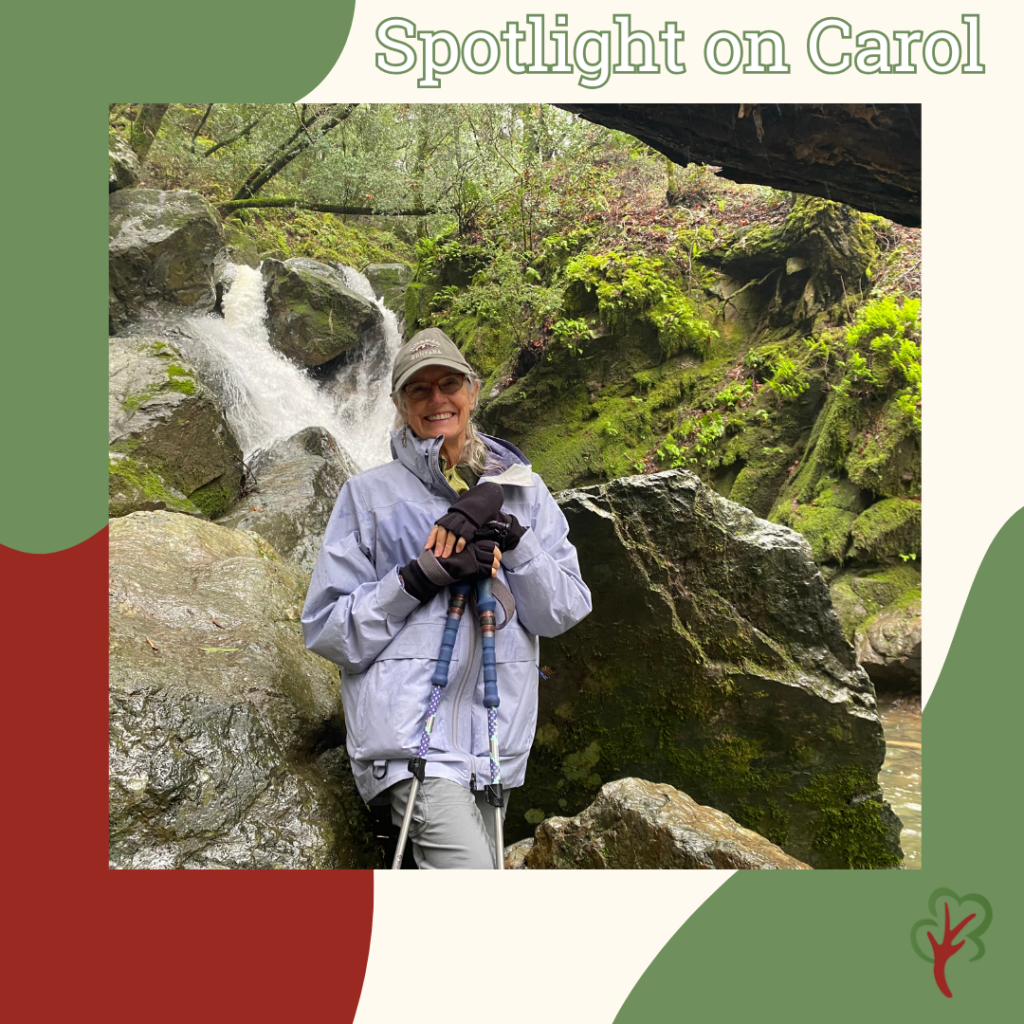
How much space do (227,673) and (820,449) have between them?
829cm

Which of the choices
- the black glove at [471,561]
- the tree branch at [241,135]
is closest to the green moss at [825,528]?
the black glove at [471,561]

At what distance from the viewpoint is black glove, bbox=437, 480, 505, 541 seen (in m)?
3.07

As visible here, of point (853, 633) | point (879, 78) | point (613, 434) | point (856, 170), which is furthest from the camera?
point (613, 434)

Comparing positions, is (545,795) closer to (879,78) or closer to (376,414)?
(879,78)

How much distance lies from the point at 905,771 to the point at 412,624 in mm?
4914

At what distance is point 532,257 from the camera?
1160 centimetres

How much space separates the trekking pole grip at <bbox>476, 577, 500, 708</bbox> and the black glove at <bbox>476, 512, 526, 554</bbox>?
0.16 metres

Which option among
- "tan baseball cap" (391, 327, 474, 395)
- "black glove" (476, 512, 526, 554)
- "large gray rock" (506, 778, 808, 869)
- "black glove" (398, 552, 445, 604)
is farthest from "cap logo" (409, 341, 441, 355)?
"large gray rock" (506, 778, 808, 869)

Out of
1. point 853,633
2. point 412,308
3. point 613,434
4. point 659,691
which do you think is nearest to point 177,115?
point 412,308

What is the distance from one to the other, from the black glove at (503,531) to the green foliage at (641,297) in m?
8.81

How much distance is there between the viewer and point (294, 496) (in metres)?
8.98

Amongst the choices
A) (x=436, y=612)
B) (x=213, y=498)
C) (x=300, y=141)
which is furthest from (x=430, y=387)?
(x=300, y=141)

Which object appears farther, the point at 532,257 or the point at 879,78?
the point at 532,257

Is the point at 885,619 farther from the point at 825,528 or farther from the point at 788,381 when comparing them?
the point at 788,381
